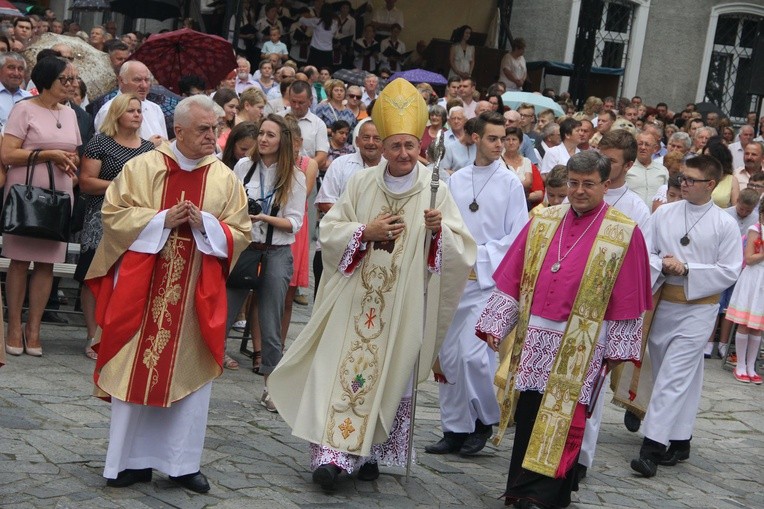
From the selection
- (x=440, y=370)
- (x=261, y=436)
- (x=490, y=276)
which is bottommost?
(x=261, y=436)

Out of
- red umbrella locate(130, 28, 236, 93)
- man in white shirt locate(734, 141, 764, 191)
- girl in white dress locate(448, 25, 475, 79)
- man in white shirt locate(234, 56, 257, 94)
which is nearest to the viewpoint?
red umbrella locate(130, 28, 236, 93)

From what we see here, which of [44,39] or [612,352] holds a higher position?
[44,39]

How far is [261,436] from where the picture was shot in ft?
24.8

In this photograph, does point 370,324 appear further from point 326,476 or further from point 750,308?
point 750,308

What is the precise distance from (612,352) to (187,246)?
7.32 ft

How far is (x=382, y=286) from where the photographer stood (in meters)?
6.82

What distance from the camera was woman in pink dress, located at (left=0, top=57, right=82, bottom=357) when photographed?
8773 mm

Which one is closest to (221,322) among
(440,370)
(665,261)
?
(440,370)

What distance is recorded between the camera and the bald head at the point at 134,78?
30.8ft

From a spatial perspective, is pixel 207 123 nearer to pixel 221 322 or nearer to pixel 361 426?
pixel 221 322

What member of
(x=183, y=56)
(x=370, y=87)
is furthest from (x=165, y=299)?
(x=370, y=87)

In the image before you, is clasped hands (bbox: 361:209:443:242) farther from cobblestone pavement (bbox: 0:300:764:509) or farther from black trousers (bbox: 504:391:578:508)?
cobblestone pavement (bbox: 0:300:764:509)

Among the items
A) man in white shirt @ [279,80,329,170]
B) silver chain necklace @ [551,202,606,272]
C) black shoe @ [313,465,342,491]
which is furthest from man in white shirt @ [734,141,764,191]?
black shoe @ [313,465,342,491]

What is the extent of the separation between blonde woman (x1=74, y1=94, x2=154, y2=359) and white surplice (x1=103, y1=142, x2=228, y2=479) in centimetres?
247
